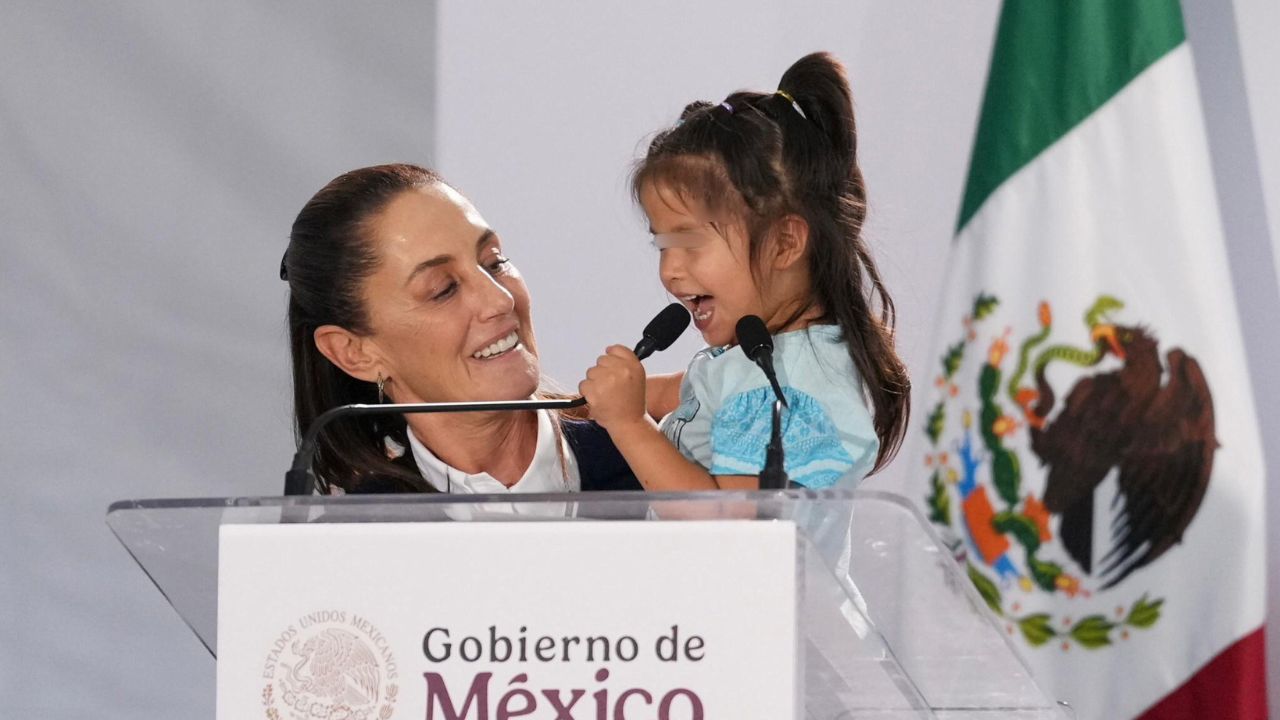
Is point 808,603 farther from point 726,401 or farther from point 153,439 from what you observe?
point 153,439

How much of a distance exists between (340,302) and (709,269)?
18.2 inches

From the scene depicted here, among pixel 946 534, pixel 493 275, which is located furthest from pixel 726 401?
pixel 946 534

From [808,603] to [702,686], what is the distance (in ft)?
0.28

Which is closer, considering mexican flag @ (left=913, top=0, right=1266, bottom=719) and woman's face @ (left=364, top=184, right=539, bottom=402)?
woman's face @ (left=364, top=184, right=539, bottom=402)

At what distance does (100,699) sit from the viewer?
2.80 meters

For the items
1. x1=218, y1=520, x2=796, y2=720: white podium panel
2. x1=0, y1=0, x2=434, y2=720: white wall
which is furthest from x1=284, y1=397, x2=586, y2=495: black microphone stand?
x1=0, y1=0, x2=434, y2=720: white wall

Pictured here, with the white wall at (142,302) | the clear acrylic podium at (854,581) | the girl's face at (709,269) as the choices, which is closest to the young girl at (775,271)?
the girl's face at (709,269)

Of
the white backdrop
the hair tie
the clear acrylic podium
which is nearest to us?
the clear acrylic podium

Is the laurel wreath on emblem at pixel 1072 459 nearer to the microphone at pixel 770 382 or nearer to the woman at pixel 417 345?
the woman at pixel 417 345

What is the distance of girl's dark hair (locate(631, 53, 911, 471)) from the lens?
1543mm

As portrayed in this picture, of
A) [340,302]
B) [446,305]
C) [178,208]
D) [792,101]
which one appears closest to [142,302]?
[178,208]

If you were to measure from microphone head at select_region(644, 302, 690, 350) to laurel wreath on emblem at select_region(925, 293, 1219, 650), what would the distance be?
49.6 inches

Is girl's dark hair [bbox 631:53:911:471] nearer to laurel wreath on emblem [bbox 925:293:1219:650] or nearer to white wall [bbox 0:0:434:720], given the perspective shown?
laurel wreath on emblem [bbox 925:293:1219:650]

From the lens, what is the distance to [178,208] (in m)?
2.80
